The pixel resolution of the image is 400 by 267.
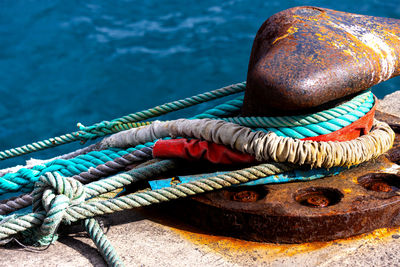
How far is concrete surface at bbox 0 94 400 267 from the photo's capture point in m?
1.90

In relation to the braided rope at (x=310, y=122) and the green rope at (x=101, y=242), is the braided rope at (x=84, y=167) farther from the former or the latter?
the braided rope at (x=310, y=122)

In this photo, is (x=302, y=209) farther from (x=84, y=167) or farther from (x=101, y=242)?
(x=84, y=167)

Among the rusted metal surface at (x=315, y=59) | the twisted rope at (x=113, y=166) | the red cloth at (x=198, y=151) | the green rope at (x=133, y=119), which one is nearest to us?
the rusted metal surface at (x=315, y=59)

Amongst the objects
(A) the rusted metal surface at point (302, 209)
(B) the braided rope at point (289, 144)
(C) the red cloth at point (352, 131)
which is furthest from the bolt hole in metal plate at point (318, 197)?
(C) the red cloth at point (352, 131)

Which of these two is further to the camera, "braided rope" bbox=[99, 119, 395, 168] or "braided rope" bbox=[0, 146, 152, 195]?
"braided rope" bbox=[0, 146, 152, 195]

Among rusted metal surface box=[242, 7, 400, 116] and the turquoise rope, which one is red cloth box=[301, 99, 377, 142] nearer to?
the turquoise rope

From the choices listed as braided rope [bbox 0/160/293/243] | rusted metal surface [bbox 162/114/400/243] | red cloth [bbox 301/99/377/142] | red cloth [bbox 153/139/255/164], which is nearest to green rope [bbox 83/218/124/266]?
braided rope [bbox 0/160/293/243]

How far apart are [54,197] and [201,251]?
652 millimetres

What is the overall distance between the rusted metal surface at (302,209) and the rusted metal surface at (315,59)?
37 centimetres

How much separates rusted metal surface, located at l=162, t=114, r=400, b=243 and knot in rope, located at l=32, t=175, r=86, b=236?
0.44 meters

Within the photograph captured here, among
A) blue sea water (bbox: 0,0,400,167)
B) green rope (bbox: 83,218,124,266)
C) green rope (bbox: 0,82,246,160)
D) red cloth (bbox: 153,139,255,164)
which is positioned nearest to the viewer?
green rope (bbox: 83,218,124,266)

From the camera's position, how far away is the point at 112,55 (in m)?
5.68

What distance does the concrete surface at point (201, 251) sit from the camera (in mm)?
1899

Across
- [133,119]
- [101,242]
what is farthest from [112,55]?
[101,242]
